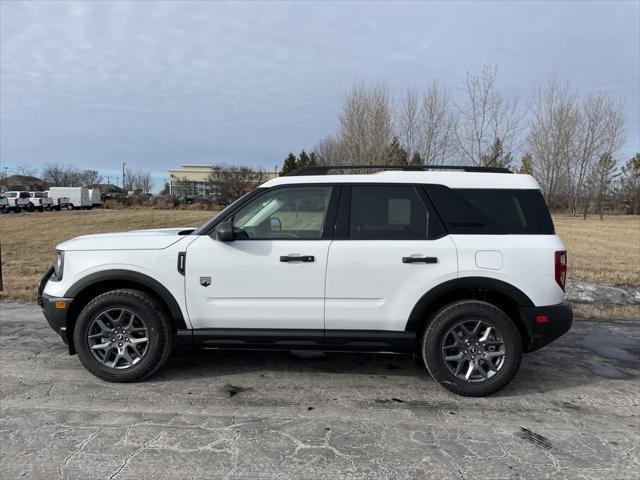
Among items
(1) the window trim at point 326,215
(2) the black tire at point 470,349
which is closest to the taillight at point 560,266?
(2) the black tire at point 470,349

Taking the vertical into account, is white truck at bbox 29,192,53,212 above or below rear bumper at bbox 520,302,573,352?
above

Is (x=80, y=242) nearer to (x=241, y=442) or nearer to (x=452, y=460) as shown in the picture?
(x=241, y=442)

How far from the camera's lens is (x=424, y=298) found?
395cm

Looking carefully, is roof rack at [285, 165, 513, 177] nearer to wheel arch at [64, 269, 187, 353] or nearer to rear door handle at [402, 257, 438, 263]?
rear door handle at [402, 257, 438, 263]

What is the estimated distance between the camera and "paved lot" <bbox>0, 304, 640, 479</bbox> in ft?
9.64

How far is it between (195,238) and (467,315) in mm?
2418

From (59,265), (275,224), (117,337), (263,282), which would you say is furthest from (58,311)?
(275,224)

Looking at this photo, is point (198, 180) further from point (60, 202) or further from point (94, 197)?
point (60, 202)

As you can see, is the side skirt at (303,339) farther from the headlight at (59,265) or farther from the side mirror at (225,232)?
the headlight at (59,265)

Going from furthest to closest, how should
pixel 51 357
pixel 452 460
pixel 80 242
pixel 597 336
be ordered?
1. pixel 597 336
2. pixel 51 357
3. pixel 80 242
4. pixel 452 460

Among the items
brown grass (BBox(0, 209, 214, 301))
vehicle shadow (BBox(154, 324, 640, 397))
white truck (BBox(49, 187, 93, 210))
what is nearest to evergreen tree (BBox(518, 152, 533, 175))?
brown grass (BBox(0, 209, 214, 301))

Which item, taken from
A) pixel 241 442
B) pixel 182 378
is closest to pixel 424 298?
pixel 241 442

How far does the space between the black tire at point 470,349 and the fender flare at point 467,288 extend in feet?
0.46

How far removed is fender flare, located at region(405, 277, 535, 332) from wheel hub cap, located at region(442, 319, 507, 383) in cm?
29
